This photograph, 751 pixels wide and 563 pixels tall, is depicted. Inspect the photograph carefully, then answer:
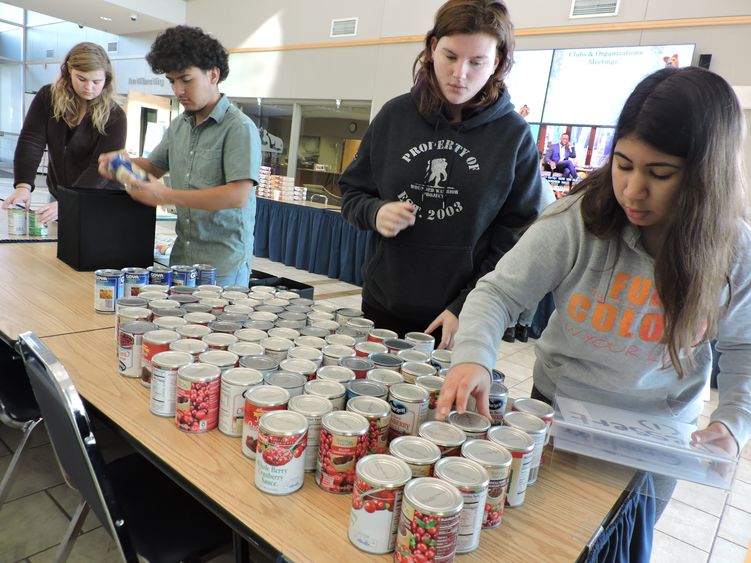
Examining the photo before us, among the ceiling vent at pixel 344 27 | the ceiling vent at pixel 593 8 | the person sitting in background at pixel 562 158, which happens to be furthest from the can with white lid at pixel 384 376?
the ceiling vent at pixel 344 27

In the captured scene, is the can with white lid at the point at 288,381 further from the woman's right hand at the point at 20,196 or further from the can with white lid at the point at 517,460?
the woman's right hand at the point at 20,196

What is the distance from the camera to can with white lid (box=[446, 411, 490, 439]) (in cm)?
91

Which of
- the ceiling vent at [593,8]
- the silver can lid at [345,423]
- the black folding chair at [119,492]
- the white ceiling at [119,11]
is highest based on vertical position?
the white ceiling at [119,11]

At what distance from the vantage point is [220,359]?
1.06m

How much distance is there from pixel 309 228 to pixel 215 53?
4596mm

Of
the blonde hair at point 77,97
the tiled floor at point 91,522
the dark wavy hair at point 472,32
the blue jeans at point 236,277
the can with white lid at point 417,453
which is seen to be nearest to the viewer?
the can with white lid at point 417,453

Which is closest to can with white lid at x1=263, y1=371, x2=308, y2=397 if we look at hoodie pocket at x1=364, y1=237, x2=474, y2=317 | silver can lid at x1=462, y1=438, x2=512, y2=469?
silver can lid at x1=462, y1=438, x2=512, y2=469

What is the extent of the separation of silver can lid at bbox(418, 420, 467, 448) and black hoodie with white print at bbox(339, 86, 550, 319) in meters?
0.58

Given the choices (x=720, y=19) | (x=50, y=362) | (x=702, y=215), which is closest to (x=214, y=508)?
(x=50, y=362)

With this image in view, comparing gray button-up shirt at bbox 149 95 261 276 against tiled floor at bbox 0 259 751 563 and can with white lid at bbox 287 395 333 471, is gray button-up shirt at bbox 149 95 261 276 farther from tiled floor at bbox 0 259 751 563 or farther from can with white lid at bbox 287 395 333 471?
can with white lid at bbox 287 395 333 471

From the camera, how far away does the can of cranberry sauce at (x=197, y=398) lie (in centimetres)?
96

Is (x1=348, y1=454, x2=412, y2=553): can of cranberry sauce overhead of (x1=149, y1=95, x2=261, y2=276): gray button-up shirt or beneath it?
beneath

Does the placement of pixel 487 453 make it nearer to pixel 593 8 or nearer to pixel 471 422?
pixel 471 422

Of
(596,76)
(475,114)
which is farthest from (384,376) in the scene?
(596,76)
